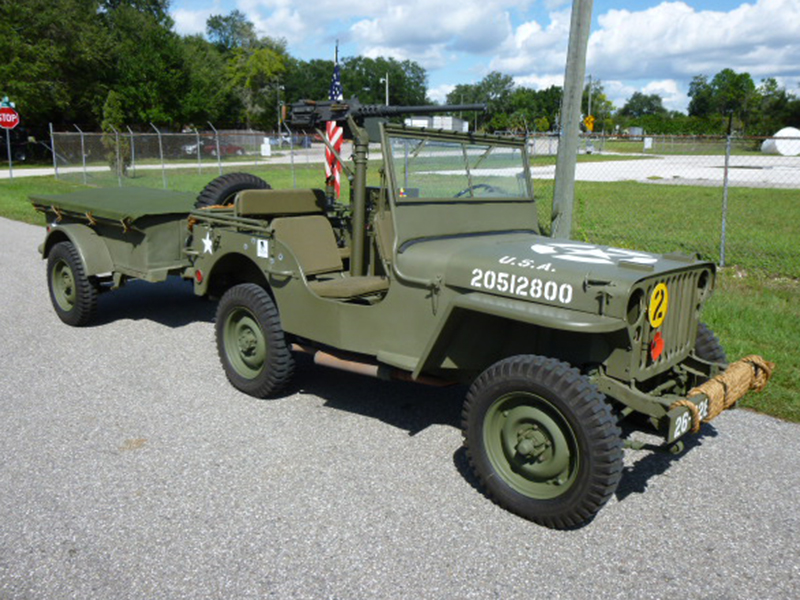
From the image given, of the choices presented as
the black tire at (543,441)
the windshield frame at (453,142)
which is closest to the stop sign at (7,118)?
the windshield frame at (453,142)

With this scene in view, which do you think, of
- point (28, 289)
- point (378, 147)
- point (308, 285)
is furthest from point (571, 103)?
point (28, 289)

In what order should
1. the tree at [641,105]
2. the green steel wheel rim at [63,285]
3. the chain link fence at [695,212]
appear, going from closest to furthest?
the green steel wheel rim at [63,285] < the chain link fence at [695,212] < the tree at [641,105]

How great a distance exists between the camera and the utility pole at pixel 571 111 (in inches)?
257

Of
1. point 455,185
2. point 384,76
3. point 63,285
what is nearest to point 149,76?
point 63,285

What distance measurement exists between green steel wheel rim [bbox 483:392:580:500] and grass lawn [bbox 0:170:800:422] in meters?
1.95

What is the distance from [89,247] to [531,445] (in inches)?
187

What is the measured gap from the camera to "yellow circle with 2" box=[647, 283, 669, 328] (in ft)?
10.5

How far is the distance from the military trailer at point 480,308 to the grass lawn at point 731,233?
62cm

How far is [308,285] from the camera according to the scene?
4.29 meters

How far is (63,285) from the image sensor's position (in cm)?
655

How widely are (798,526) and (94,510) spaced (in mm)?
3390

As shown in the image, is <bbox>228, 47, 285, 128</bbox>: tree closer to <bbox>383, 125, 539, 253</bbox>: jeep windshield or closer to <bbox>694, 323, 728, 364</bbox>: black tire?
<bbox>383, 125, 539, 253</bbox>: jeep windshield

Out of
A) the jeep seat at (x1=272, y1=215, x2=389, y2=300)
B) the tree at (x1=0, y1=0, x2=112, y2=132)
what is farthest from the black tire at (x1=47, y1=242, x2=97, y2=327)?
the tree at (x1=0, y1=0, x2=112, y2=132)

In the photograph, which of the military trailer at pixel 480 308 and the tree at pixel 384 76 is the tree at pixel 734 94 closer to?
the tree at pixel 384 76
